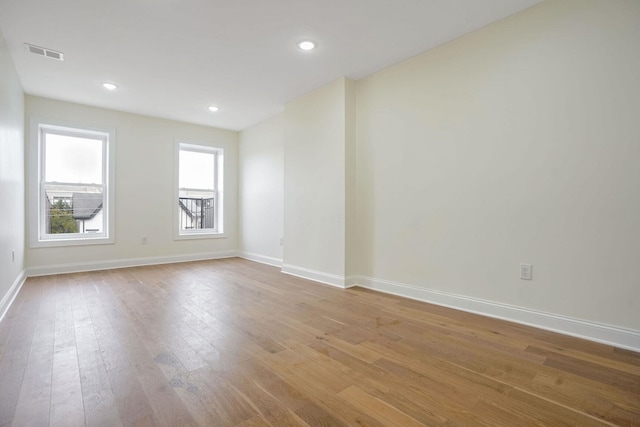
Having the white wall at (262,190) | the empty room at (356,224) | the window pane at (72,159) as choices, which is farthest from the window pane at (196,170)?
the empty room at (356,224)

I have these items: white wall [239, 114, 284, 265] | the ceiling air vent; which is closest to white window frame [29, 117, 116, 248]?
the ceiling air vent

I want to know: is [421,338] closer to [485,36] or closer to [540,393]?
[540,393]

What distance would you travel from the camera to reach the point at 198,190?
5812 millimetres

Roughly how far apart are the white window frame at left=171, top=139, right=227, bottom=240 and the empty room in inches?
42.6

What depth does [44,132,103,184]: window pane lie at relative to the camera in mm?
4473

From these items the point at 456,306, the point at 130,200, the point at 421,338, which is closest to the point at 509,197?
the point at 456,306

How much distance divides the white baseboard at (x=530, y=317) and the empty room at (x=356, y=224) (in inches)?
0.5

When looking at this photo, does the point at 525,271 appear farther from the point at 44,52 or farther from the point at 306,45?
the point at 44,52

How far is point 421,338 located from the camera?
216 centimetres

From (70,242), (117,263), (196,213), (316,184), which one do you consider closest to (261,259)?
(196,213)

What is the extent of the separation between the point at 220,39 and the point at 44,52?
1823mm

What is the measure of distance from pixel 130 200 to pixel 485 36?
17.0ft

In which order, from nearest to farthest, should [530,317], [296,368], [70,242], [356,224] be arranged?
[296,368] → [530,317] → [356,224] → [70,242]

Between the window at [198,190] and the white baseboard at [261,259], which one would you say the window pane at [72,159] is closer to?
the window at [198,190]
